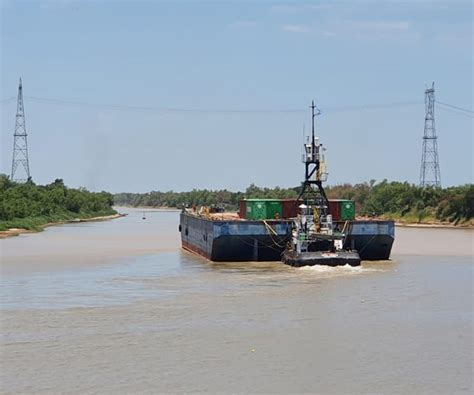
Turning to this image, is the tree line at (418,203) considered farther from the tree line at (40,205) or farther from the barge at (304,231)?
the barge at (304,231)

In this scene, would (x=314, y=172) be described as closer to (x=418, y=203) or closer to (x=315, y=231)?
(x=315, y=231)

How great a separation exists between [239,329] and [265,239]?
21207mm

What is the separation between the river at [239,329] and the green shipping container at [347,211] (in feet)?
16.3

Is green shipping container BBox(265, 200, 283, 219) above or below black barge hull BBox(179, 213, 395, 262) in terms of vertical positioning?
above

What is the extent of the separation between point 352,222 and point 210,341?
24782 millimetres

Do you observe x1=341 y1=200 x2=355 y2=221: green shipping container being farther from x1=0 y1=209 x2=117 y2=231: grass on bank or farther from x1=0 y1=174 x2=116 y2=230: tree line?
x1=0 y1=174 x2=116 y2=230: tree line

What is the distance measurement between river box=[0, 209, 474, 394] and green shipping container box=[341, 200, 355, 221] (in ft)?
16.3

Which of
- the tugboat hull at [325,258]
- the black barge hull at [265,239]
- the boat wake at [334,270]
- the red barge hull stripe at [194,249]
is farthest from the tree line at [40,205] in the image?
the boat wake at [334,270]

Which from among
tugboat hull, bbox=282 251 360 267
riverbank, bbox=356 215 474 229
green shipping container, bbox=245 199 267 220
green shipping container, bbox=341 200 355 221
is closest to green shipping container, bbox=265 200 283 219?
green shipping container, bbox=245 199 267 220

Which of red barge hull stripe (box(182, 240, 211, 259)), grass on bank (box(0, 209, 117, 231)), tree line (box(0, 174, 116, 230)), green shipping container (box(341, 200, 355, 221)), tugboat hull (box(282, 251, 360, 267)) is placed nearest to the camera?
tugboat hull (box(282, 251, 360, 267))

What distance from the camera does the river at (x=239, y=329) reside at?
18.6 m

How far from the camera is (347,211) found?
161 feet

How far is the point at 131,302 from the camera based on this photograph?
31.2 metres

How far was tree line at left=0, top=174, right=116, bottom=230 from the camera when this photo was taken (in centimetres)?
9619
